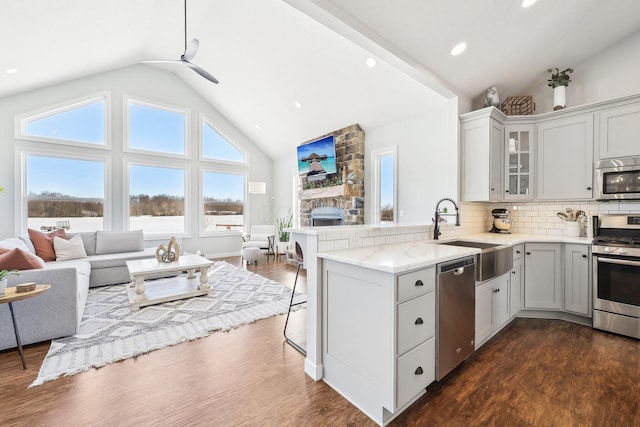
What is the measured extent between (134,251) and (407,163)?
5.02 metres

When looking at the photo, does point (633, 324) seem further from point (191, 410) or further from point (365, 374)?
point (191, 410)

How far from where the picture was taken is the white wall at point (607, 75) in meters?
3.07

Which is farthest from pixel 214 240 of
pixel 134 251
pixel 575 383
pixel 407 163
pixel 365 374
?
pixel 575 383

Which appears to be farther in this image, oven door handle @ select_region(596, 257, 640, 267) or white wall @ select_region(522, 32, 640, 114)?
white wall @ select_region(522, 32, 640, 114)

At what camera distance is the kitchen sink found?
2270mm

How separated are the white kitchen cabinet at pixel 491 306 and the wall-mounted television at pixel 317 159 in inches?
142

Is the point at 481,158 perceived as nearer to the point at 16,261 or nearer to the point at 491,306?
the point at 491,306

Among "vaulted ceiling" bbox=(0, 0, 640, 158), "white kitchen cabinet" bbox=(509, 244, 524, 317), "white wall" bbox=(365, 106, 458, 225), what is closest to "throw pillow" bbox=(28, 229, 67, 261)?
"vaulted ceiling" bbox=(0, 0, 640, 158)

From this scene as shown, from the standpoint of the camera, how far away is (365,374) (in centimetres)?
167

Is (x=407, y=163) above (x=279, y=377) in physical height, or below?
above

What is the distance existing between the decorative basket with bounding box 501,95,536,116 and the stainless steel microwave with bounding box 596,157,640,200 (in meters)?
1.03

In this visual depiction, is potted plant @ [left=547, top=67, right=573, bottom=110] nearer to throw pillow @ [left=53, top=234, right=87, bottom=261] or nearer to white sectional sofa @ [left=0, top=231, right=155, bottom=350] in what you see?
white sectional sofa @ [left=0, top=231, right=155, bottom=350]

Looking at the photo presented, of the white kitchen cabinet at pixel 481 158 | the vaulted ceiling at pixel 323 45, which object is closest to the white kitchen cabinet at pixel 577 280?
the white kitchen cabinet at pixel 481 158

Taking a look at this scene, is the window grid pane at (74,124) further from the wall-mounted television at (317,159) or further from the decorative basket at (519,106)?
the decorative basket at (519,106)
